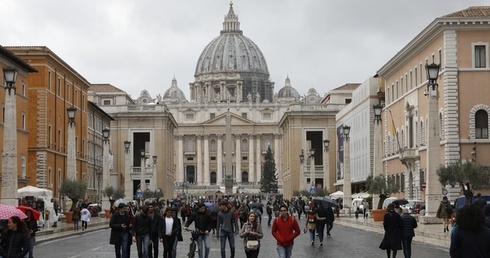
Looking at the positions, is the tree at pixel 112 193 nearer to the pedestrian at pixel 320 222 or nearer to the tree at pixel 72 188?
the tree at pixel 72 188

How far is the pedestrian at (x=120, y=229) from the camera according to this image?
75.9 feet

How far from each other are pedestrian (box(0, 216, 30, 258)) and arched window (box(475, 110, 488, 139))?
48.7 meters

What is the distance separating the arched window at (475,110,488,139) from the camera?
61594 mm

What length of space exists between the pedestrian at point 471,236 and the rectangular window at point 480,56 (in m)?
50.5

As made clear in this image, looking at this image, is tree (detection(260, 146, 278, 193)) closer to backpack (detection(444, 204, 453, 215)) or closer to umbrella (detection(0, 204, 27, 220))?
backpack (detection(444, 204, 453, 215))

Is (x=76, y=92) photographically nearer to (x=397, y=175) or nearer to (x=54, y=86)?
(x=54, y=86)

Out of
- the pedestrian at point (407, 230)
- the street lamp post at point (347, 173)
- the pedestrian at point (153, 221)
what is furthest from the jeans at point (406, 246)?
the street lamp post at point (347, 173)

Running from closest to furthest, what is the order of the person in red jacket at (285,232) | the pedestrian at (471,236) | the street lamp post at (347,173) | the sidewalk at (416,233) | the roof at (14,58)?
the pedestrian at (471,236)
the person in red jacket at (285,232)
the sidewalk at (416,233)
the roof at (14,58)
the street lamp post at (347,173)

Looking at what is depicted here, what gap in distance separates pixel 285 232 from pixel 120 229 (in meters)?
4.91

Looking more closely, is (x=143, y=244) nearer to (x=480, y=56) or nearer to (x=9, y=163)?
(x=9, y=163)

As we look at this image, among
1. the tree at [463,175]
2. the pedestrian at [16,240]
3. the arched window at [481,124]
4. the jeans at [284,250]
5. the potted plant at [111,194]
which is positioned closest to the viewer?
the pedestrian at [16,240]

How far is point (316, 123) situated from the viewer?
152 m

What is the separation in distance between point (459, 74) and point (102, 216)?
27.7 m

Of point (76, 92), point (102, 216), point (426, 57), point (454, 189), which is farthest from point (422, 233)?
point (76, 92)
